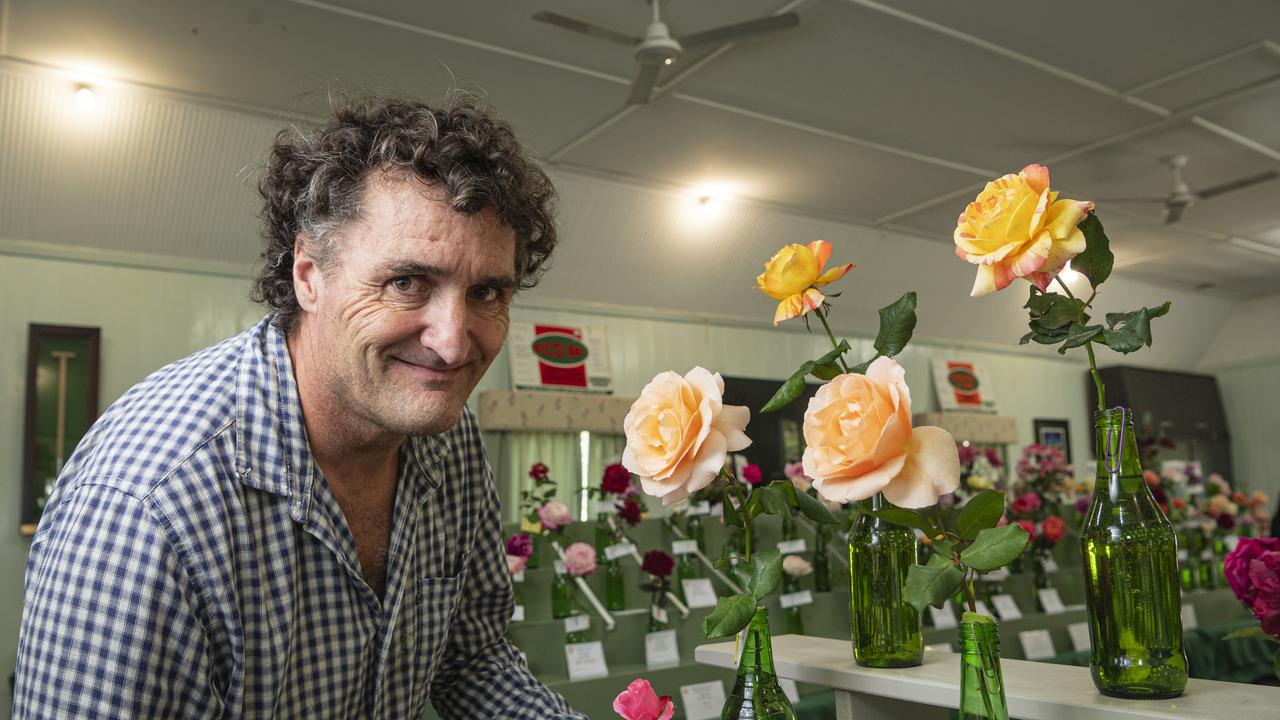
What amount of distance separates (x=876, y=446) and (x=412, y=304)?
0.56 m

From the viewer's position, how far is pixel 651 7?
3697mm

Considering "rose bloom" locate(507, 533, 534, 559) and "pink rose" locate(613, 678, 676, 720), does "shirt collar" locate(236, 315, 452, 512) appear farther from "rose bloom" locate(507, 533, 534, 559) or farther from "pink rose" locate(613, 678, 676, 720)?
"rose bloom" locate(507, 533, 534, 559)

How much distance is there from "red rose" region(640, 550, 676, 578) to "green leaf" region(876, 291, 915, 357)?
7.21ft

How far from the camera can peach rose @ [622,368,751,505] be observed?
2.57ft

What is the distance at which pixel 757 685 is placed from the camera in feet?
2.71

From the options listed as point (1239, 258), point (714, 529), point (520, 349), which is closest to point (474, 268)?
point (714, 529)

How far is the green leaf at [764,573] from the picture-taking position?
80 cm

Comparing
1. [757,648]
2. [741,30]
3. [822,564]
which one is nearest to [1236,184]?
[741,30]

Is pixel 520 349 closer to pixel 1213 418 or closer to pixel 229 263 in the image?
pixel 229 263

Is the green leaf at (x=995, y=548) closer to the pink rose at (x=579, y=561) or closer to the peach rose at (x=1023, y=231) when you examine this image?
the peach rose at (x=1023, y=231)

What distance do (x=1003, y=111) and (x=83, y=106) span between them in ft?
14.0

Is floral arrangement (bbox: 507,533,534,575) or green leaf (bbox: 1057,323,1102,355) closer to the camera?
green leaf (bbox: 1057,323,1102,355)

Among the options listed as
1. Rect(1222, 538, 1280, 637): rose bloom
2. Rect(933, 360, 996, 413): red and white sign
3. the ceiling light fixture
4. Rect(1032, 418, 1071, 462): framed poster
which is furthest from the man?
Rect(1032, 418, 1071, 462): framed poster

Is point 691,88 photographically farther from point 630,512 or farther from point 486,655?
point 486,655
